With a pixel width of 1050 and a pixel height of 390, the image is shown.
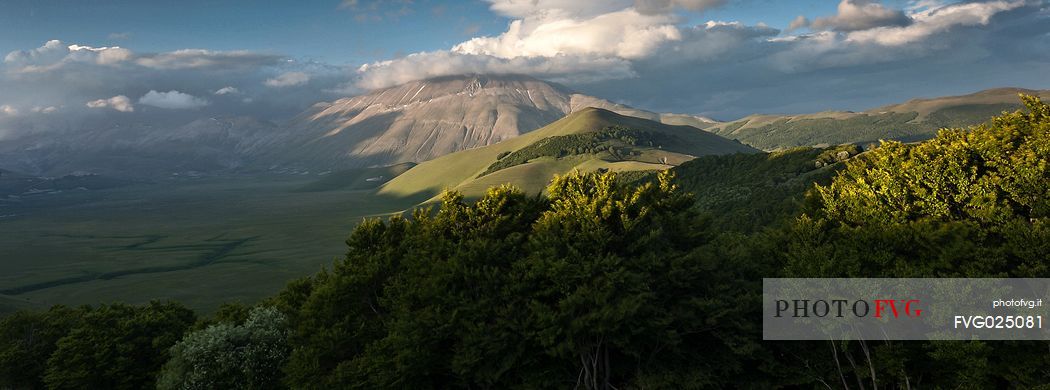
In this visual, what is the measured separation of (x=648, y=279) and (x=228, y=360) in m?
29.3

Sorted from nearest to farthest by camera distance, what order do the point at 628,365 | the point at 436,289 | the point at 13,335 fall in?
the point at 436,289 → the point at 628,365 → the point at 13,335

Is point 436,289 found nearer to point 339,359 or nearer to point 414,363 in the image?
point 414,363

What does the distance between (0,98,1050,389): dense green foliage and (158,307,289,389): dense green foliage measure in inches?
6.4

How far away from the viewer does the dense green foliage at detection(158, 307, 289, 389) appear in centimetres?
3844

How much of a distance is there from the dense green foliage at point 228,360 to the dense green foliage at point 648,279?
16 cm

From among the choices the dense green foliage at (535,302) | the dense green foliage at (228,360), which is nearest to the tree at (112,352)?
the dense green foliage at (228,360)

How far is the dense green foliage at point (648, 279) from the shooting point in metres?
29.3

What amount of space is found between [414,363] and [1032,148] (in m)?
36.0

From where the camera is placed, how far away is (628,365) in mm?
34219

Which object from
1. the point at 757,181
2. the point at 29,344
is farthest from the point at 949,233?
the point at 757,181

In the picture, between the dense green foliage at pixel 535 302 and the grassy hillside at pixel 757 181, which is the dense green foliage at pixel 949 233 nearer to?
the dense green foliage at pixel 535 302

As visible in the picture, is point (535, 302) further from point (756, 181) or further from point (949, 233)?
point (756, 181)

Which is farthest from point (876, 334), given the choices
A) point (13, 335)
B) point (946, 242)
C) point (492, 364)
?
point (13, 335)

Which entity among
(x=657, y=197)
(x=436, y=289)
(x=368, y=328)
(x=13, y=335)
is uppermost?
(x=657, y=197)
